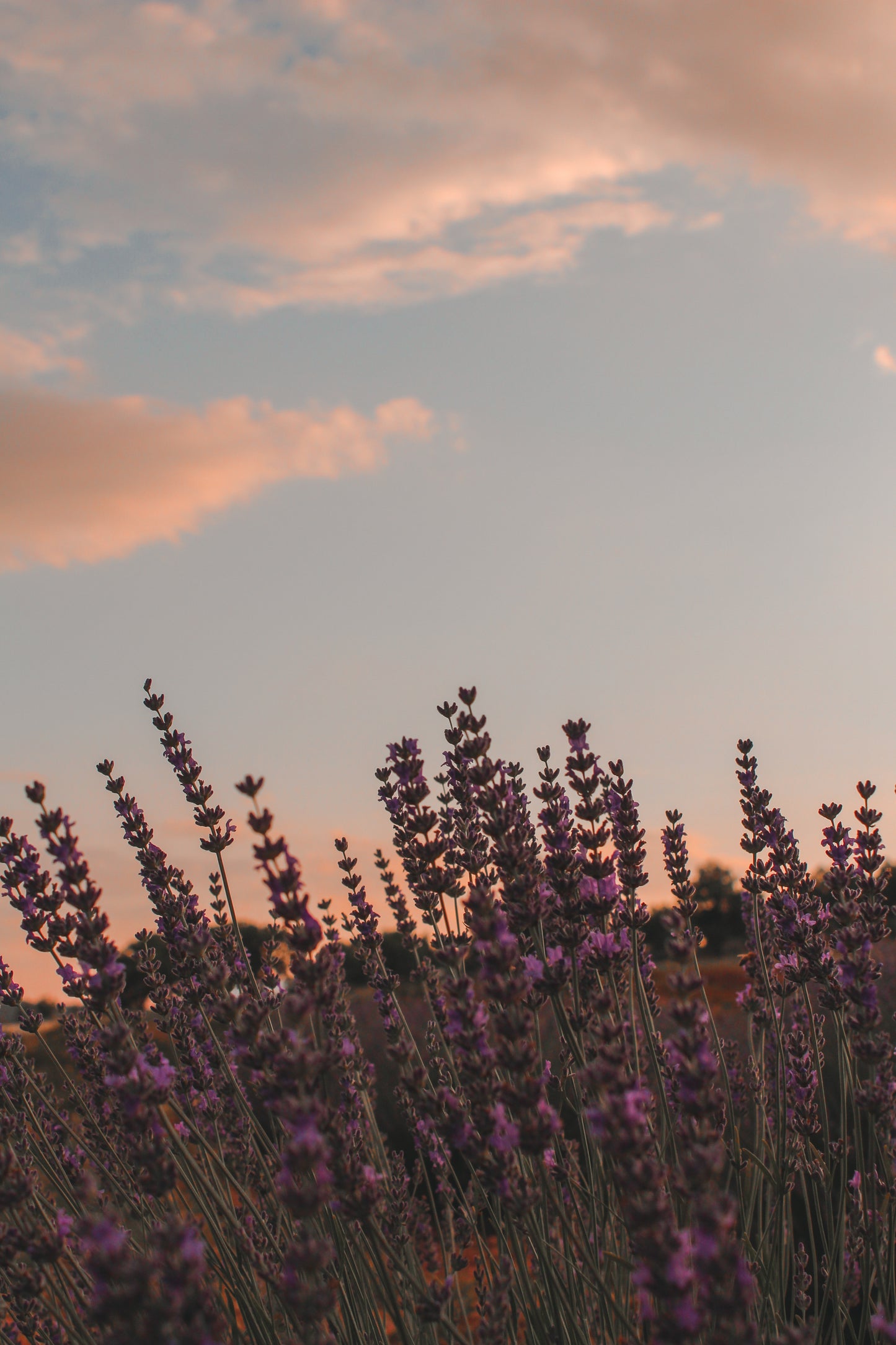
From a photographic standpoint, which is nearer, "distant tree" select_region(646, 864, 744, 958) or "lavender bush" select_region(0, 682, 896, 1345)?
"lavender bush" select_region(0, 682, 896, 1345)

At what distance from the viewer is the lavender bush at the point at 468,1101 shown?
6.58ft

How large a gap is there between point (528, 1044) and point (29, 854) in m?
2.42

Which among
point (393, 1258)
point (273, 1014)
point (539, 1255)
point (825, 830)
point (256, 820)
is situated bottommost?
point (539, 1255)

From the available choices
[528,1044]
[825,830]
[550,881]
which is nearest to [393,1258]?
[528,1044]

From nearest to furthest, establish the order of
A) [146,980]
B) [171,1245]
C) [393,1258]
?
[171,1245], [393,1258], [146,980]

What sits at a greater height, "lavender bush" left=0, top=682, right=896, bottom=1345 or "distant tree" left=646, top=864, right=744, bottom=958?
"lavender bush" left=0, top=682, right=896, bottom=1345

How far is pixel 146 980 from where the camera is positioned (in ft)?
14.0

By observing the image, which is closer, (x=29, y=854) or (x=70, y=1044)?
(x=29, y=854)

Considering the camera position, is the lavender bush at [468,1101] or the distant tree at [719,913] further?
the distant tree at [719,913]

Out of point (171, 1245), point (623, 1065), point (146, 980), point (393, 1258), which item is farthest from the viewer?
point (146, 980)

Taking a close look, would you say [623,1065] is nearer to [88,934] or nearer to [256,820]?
[256,820]

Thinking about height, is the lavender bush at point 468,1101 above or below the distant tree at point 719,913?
above

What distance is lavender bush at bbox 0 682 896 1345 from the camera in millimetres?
2006

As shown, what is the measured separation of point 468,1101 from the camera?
11.5ft
